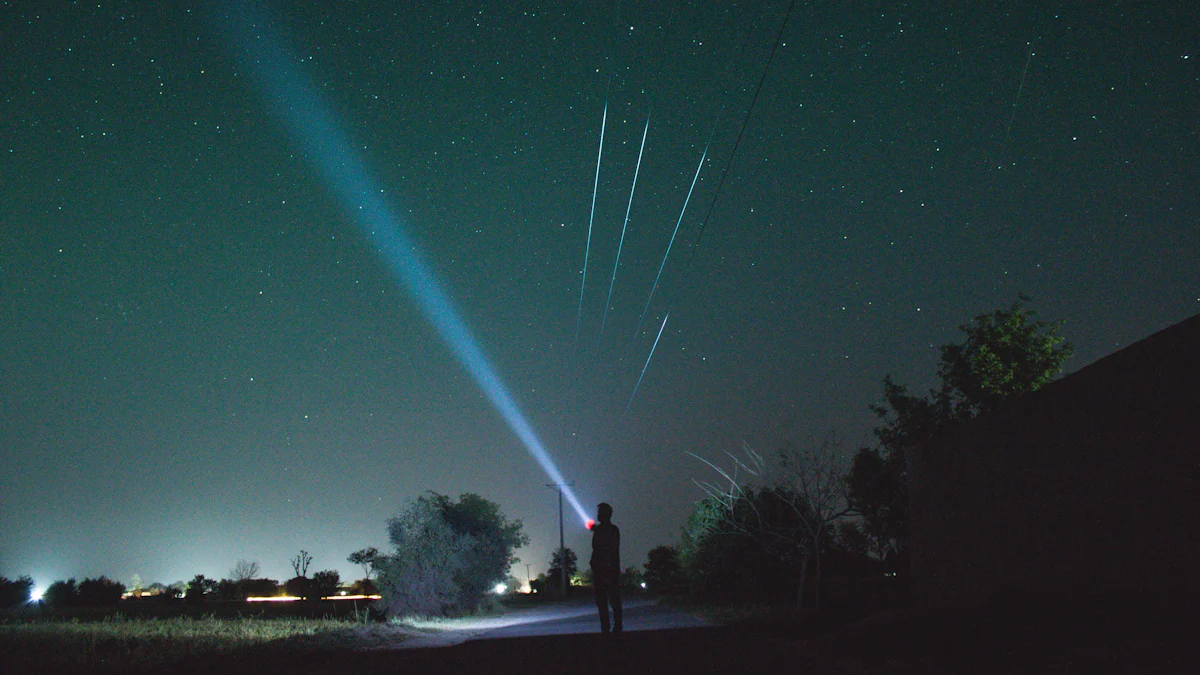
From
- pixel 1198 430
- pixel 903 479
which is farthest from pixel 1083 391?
pixel 903 479

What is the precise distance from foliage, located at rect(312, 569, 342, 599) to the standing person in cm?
5272

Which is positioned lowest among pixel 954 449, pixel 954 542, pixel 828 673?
pixel 828 673

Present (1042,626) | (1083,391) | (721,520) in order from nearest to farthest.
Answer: (1042,626) < (1083,391) < (721,520)

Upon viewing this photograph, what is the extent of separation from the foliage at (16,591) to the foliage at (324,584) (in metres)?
16.8

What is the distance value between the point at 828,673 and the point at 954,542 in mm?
6765

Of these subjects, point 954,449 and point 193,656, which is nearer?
point 193,656

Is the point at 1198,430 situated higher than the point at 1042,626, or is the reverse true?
the point at 1198,430

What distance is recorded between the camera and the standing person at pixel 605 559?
10562 mm

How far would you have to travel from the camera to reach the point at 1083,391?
984 centimetres

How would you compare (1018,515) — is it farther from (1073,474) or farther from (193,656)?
Result: (193,656)

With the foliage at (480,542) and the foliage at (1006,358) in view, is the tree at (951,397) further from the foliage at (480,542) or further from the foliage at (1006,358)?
the foliage at (480,542)

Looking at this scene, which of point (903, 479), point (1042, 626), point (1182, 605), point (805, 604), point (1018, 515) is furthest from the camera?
point (903, 479)

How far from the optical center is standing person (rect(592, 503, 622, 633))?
416 inches

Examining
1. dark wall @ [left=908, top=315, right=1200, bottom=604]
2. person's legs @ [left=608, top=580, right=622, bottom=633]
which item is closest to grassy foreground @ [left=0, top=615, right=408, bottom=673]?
person's legs @ [left=608, top=580, right=622, bottom=633]
